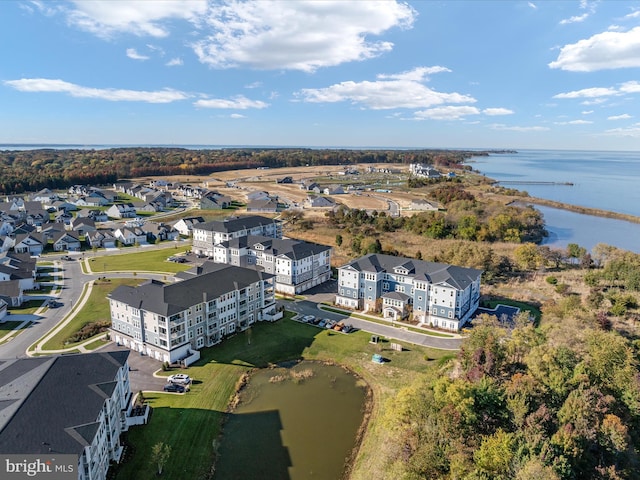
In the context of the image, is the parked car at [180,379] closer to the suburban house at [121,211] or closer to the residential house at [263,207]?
the residential house at [263,207]

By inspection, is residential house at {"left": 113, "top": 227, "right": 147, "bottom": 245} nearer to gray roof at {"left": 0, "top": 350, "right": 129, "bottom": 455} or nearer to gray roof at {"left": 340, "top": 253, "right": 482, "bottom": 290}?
gray roof at {"left": 340, "top": 253, "right": 482, "bottom": 290}

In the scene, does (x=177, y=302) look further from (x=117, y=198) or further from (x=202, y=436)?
(x=117, y=198)

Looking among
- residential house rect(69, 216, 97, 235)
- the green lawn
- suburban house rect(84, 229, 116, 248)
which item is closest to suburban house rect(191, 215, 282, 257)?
suburban house rect(84, 229, 116, 248)

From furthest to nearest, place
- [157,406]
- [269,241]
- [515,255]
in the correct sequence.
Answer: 1. [515,255]
2. [269,241]
3. [157,406]

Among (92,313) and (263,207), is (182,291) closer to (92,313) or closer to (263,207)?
(92,313)

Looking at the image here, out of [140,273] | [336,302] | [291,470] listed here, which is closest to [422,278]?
[336,302]

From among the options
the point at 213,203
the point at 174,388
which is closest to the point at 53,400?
the point at 174,388

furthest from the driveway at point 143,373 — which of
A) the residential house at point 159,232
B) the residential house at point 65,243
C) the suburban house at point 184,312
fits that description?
the residential house at point 159,232
